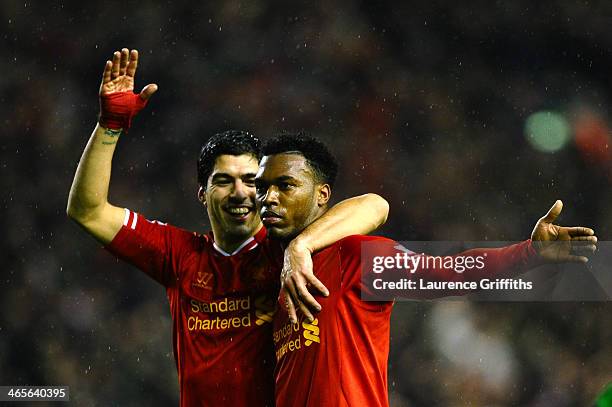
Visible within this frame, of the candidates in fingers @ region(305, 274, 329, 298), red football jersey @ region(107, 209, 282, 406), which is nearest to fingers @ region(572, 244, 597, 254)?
fingers @ region(305, 274, 329, 298)

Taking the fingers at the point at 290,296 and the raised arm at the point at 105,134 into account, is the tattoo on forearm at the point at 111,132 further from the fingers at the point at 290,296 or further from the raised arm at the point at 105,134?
the fingers at the point at 290,296

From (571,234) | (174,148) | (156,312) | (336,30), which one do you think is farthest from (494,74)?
(571,234)

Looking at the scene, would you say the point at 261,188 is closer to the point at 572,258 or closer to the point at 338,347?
the point at 338,347

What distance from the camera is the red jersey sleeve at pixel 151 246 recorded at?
3.24m

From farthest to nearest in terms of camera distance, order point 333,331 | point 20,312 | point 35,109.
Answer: point 35,109 < point 20,312 < point 333,331

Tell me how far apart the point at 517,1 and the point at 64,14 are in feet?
14.0

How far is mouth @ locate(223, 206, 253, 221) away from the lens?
3.26 m

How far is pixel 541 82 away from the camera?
782 centimetres

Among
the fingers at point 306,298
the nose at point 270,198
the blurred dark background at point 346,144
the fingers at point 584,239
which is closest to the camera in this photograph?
the fingers at point 306,298

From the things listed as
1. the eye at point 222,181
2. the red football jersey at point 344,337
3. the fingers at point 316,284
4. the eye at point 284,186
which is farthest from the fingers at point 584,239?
the eye at point 222,181

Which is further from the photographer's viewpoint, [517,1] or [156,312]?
[517,1]

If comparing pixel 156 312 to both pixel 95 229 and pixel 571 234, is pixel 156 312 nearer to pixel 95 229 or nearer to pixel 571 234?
pixel 95 229

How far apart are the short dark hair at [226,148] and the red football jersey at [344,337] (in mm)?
749

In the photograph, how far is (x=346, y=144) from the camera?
7691mm
